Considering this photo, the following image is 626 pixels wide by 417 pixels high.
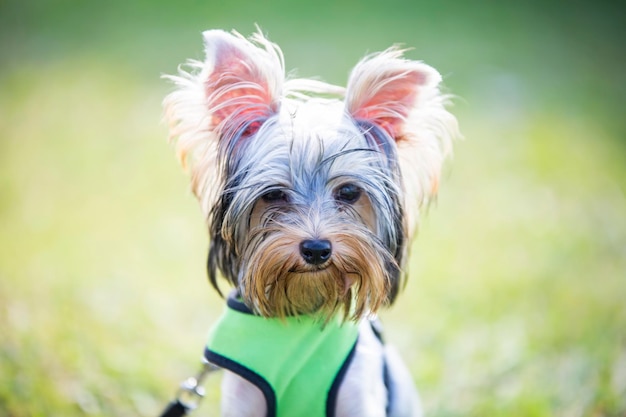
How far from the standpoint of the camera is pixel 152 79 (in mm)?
8852

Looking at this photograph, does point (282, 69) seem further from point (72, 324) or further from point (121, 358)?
point (72, 324)

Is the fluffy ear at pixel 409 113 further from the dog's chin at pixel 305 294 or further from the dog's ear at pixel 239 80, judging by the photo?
the dog's chin at pixel 305 294

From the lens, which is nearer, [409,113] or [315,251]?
[315,251]

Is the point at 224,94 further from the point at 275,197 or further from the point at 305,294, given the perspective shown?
the point at 305,294

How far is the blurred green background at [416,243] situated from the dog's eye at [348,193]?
3.37ft

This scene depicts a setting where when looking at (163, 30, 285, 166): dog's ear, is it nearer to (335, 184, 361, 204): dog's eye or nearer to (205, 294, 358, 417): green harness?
(335, 184, 361, 204): dog's eye

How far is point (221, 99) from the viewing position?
2.62 m

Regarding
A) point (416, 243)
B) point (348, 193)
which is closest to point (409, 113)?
point (348, 193)

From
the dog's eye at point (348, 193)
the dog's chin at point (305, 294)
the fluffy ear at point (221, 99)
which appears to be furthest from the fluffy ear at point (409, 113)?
the dog's chin at point (305, 294)

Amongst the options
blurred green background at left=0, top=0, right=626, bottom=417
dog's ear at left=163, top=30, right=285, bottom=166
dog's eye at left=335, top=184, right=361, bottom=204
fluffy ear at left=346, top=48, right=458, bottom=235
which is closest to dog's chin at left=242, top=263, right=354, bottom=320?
dog's eye at left=335, top=184, right=361, bottom=204

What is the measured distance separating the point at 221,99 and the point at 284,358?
1053 mm

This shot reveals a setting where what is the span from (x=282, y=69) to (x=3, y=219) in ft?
13.8

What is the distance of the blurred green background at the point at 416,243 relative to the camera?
4020 mm

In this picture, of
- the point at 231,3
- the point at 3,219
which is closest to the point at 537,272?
the point at 3,219
